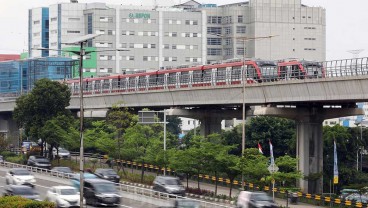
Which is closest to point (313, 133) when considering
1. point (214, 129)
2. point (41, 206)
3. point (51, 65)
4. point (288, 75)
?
point (288, 75)

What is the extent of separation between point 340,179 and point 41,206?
61.0 metres

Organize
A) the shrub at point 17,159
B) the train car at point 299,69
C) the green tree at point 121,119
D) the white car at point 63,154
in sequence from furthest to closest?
the white car at point 63,154, the shrub at point 17,159, the green tree at point 121,119, the train car at point 299,69

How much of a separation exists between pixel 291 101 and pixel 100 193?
2658cm

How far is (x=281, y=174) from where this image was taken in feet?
231

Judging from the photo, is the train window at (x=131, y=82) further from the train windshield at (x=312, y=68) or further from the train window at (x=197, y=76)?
the train windshield at (x=312, y=68)

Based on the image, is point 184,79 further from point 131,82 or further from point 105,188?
point 105,188

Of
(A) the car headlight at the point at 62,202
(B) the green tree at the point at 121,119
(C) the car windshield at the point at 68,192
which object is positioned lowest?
(A) the car headlight at the point at 62,202

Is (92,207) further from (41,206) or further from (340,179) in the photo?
(340,179)

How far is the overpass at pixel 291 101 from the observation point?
69688mm

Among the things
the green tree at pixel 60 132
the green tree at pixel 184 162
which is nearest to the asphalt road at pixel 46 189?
the green tree at pixel 184 162

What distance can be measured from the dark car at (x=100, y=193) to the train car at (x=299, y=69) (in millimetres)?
28867

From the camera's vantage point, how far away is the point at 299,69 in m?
81.9

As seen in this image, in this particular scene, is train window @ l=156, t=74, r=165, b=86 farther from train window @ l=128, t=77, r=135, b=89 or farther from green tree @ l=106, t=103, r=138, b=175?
train window @ l=128, t=77, r=135, b=89

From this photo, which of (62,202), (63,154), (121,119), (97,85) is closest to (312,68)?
(121,119)
